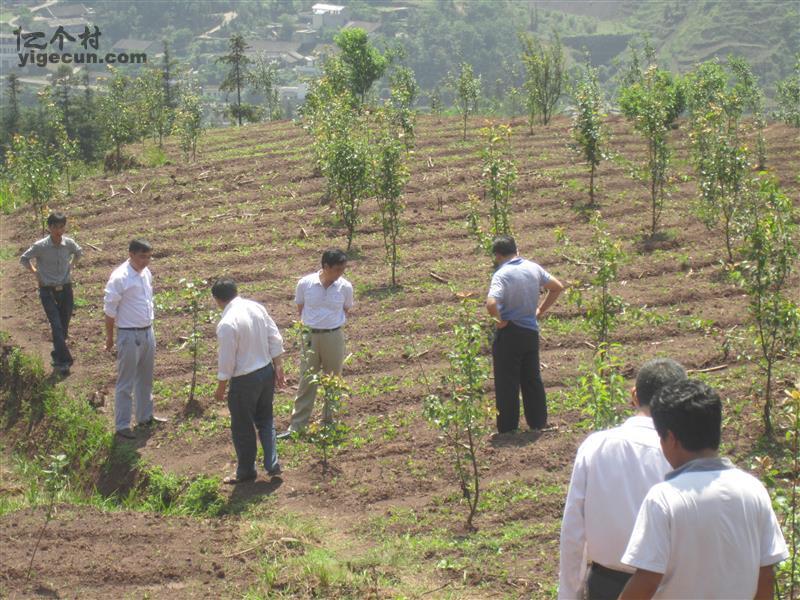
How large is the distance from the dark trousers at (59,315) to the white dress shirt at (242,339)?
403 centimetres

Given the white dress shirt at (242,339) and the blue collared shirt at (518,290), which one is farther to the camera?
the blue collared shirt at (518,290)

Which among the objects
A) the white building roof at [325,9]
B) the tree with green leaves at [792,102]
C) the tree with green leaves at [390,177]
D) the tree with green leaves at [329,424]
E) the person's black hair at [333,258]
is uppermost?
the white building roof at [325,9]

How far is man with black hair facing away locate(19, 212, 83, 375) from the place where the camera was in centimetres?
1112

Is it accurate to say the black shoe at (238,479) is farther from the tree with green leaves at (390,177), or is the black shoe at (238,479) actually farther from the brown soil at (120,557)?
the tree with green leaves at (390,177)

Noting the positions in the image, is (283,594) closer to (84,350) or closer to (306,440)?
(306,440)

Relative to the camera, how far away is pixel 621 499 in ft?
13.4

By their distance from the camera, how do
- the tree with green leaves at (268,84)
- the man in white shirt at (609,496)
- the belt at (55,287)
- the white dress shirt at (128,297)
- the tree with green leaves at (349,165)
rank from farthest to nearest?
the tree with green leaves at (268,84), the tree with green leaves at (349,165), the belt at (55,287), the white dress shirt at (128,297), the man in white shirt at (609,496)

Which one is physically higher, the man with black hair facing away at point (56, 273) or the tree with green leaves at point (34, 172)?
the tree with green leaves at point (34, 172)

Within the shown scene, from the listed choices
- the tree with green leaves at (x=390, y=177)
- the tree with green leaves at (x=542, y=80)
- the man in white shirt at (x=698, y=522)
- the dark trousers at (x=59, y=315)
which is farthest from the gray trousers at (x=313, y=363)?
the tree with green leaves at (x=542, y=80)

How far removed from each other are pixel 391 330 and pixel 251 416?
425cm

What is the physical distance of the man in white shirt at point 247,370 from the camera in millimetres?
7949

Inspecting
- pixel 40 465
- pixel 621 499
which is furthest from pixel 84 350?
pixel 621 499

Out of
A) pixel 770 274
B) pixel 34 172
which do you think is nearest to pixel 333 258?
pixel 770 274

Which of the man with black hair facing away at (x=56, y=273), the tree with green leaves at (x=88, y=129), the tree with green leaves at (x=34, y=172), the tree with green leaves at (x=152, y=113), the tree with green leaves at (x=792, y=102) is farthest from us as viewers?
the tree with green leaves at (x=88, y=129)
